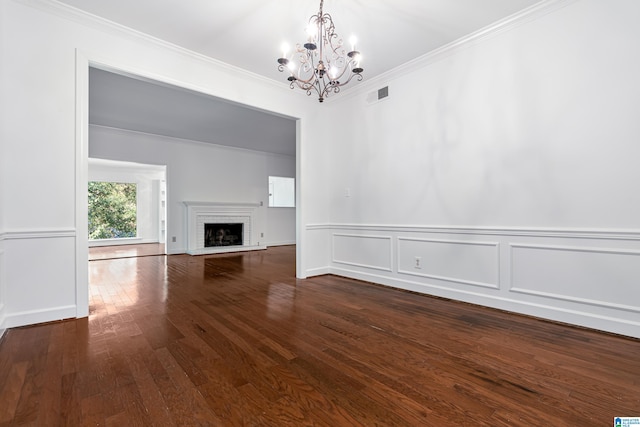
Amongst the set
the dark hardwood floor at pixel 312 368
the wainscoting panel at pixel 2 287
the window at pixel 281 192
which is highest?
the window at pixel 281 192

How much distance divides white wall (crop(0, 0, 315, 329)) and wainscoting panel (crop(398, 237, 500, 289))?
346 centimetres

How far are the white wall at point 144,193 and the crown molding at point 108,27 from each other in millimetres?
7107

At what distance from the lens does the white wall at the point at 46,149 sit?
248 centimetres

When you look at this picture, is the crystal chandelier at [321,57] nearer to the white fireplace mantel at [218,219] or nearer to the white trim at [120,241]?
the white fireplace mantel at [218,219]

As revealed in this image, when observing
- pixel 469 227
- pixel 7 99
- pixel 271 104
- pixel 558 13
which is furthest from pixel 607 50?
pixel 7 99

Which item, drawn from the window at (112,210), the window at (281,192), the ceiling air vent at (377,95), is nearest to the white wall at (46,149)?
the ceiling air vent at (377,95)

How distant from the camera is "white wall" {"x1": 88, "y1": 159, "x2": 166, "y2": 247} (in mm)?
9492

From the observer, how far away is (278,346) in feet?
7.07

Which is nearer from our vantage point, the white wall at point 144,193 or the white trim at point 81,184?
the white trim at point 81,184

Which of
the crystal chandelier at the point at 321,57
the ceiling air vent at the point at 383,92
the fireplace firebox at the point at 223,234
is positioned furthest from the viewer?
the fireplace firebox at the point at 223,234

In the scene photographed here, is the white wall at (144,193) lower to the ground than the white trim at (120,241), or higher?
higher

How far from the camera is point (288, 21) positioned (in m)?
2.89

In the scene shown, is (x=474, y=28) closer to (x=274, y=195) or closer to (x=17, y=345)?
(x=17, y=345)

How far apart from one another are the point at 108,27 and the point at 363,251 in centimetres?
383
